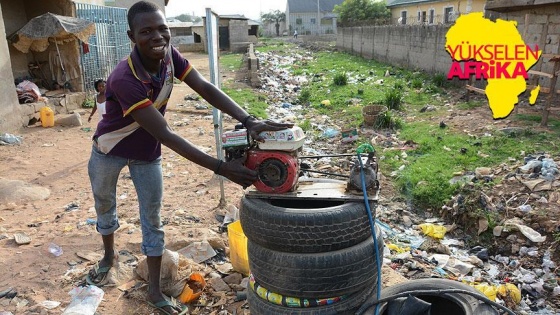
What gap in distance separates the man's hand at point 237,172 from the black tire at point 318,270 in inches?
16.7

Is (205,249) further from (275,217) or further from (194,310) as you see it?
(275,217)

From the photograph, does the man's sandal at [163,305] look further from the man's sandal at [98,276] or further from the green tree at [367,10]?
the green tree at [367,10]

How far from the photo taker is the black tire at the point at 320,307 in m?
2.34

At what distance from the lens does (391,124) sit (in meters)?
8.20

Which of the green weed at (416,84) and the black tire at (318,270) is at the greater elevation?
the green weed at (416,84)

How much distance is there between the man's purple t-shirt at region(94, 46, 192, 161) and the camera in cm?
233

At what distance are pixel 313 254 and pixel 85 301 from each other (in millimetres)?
1699

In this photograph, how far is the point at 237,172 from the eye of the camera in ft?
7.37

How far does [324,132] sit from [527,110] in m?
A: 3.94

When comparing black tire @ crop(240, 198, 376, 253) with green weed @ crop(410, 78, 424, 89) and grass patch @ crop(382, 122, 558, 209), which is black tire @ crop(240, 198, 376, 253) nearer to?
grass patch @ crop(382, 122, 558, 209)

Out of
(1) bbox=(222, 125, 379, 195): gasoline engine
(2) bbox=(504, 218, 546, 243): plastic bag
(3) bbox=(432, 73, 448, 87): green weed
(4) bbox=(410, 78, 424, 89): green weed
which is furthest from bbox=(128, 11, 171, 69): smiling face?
(3) bbox=(432, 73, 448, 87): green weed

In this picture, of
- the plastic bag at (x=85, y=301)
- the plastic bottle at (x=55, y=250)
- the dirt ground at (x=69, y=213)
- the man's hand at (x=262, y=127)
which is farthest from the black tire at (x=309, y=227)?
the plastic bottle at (x=55, y=250)

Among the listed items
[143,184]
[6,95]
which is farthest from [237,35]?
[143,184]

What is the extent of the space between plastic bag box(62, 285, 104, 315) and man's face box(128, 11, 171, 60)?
171 cm
